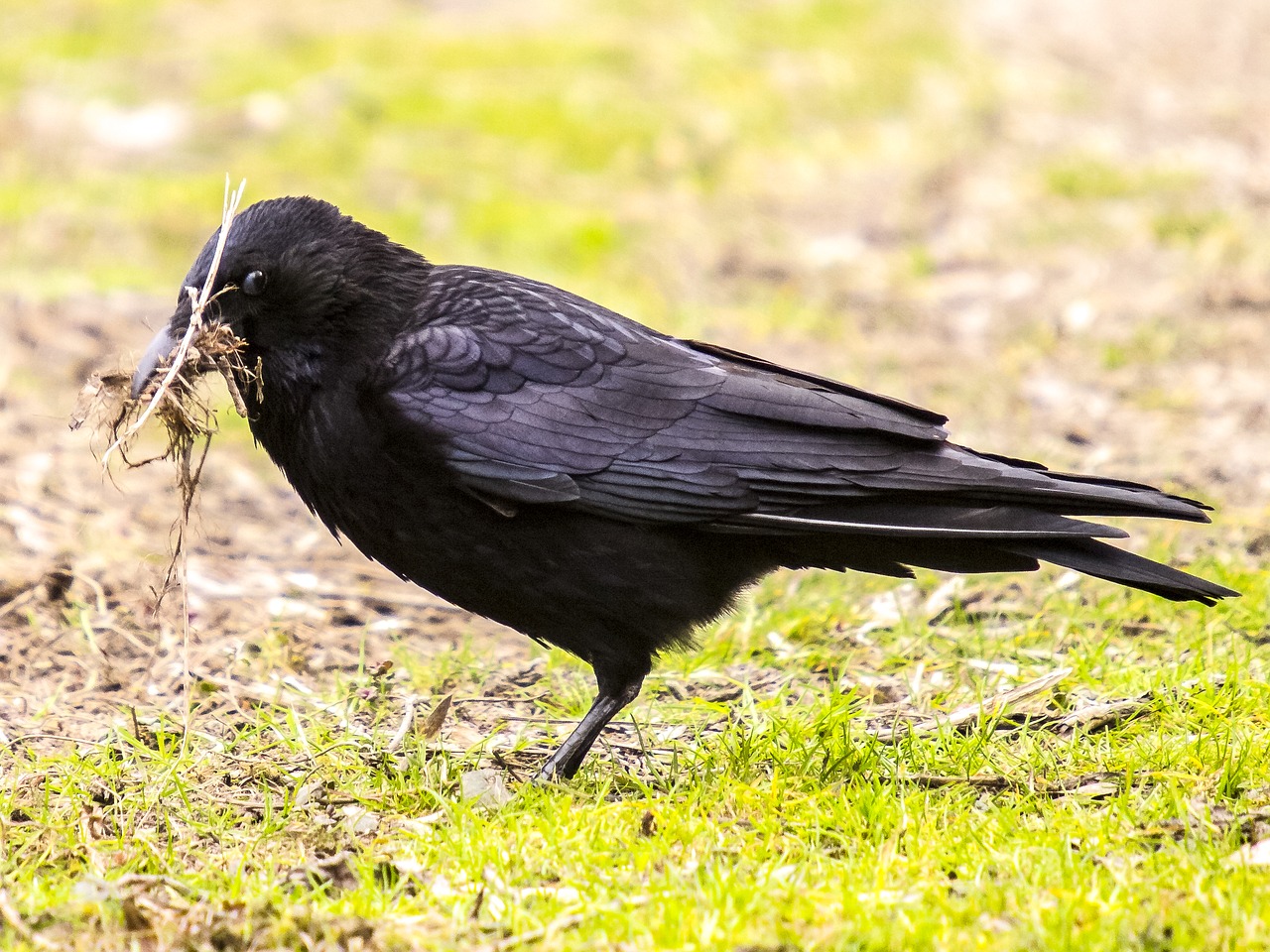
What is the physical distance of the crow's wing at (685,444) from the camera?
3.96 m

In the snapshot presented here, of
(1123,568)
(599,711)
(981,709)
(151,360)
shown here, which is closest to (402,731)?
(599,711)

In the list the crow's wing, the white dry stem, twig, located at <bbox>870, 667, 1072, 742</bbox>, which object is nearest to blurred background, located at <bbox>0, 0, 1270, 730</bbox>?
the white dry stem

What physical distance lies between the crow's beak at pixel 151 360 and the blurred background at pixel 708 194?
31 centimetres

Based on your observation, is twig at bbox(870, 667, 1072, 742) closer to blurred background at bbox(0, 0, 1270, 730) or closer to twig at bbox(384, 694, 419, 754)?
twig at bbox(384, 694, 419, 754)

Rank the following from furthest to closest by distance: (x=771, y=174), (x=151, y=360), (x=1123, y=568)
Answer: (x=771, y=174) < (x=151, y=360) < (x=1123, y=568)

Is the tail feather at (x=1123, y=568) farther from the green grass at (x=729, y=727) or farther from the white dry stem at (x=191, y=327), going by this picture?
the white dry stem at (x=191, y=327)

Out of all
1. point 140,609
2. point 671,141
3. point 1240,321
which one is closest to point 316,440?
point 140,609

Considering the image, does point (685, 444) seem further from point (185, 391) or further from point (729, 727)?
point (185, 391)

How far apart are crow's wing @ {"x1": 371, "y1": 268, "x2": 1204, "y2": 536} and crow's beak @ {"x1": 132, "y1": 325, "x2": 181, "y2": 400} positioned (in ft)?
1.93

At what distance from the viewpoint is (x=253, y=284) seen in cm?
422

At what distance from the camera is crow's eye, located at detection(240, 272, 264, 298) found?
421 centimetres

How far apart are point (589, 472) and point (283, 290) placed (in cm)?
102

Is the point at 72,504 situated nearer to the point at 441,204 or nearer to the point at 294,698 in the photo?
the point at 294,698

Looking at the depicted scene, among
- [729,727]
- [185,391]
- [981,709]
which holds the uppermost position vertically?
[185,391]
